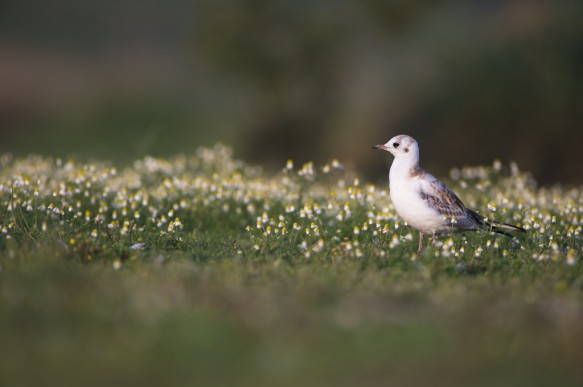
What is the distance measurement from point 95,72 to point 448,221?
118ft

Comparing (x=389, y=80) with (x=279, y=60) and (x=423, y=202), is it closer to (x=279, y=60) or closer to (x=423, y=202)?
(x=279, y=60)

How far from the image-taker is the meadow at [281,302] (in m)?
5.48

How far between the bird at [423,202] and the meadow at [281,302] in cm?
25

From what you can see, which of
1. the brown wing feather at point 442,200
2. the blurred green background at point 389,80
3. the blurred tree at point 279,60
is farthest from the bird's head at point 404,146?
the blurred tree at point 279,60

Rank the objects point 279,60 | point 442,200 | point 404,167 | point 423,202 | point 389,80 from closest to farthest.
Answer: point 423,202 → point 442,200 → point 404,167 → point 279,60 → point 389,80

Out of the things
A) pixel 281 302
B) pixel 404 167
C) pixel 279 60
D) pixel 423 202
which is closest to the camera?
pixel 281 302

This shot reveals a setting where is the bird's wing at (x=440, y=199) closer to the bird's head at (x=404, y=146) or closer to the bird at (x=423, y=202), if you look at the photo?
the bird at (x=423, y=202)

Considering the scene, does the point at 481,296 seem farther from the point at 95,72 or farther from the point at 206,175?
the point at 95,72

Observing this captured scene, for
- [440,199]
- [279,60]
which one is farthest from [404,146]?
[279,60]

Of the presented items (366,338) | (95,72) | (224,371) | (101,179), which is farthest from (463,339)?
(95,72)

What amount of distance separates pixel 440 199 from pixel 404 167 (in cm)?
56

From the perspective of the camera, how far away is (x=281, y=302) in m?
6.29

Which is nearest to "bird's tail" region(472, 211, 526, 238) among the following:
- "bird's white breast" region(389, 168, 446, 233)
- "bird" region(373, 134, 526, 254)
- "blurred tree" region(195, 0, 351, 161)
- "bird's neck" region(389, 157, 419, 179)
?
"bird" region(373, 134, 526, 254)

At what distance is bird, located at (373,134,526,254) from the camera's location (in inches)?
338
